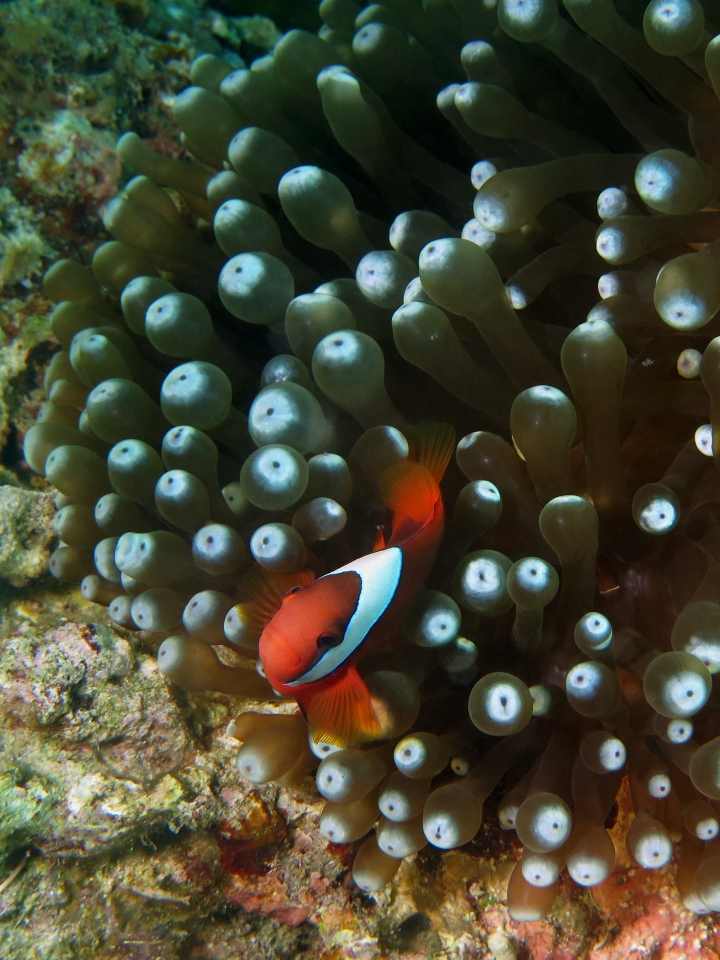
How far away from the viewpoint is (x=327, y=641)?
3.23 feet

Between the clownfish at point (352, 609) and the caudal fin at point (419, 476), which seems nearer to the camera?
the clownfish at point (352, 609)

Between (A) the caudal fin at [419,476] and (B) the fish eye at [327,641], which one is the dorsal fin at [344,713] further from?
(A) the caudal fin at [419,476]

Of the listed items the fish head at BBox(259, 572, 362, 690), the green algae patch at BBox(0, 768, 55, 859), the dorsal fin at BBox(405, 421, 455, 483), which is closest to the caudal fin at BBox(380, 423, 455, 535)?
the dorsal fin at BBox(405, 421, 455, 483)

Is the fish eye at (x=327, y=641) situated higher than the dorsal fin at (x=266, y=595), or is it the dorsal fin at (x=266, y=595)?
the fish eye at (x=327, y=641)

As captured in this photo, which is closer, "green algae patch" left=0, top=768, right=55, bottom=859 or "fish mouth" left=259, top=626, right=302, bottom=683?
"fish mouth" left=259, top=626, right=302, bottom=683

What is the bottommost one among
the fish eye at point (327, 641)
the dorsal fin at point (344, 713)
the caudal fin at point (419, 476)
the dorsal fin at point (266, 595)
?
the dorsal fin at point (344, 713)

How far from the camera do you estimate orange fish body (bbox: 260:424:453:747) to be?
0.97m

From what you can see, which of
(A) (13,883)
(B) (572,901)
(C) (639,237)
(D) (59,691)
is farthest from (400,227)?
(A) (13,883)

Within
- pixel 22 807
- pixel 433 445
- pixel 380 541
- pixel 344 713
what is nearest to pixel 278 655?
pixel 344 713

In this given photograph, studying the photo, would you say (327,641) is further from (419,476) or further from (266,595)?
(419,476)

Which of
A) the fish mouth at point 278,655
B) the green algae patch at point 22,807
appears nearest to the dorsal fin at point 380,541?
the fish mouth at point 278,655

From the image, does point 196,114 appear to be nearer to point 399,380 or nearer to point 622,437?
point 399,380

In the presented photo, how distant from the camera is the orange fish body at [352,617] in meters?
0.97

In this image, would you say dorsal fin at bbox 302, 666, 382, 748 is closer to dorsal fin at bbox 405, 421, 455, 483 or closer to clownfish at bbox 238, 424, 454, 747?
clownfish at bbox 238, 424, 454, 747
